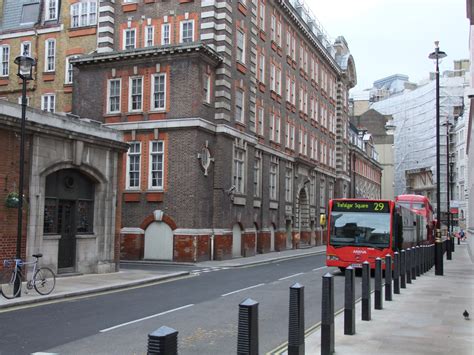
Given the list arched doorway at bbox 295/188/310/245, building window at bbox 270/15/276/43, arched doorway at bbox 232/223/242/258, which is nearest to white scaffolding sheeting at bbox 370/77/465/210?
arched doorway at bbox 295/188/310/245

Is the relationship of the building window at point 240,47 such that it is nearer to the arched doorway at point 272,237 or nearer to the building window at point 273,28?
the building window at point 273,28

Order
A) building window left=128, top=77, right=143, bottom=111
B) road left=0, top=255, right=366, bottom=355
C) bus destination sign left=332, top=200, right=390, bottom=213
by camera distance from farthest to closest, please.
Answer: building window left=128, top=77, right=143, bottom=111 < bus destination sign left=332, top=200, right=390, bottom=213 < road left=0, top=255, right=366, bottom=355

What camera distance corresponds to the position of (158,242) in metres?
30.3

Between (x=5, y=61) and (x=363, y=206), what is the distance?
30603 mm

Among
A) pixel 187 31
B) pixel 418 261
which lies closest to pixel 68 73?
pixel 187 31

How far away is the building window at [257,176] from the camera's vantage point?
120ft

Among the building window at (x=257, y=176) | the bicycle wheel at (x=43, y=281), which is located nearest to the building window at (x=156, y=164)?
the building window at (x=257, y=176)

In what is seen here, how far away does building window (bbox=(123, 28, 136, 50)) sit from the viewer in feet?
111

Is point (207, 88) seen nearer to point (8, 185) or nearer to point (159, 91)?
point (159, 91)

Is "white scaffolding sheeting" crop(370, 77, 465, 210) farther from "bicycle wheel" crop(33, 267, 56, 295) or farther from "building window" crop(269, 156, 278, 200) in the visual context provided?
"bicycle wheel" crop(33, 267, 56, 295)

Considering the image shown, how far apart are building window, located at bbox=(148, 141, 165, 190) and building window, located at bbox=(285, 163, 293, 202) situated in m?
14.7

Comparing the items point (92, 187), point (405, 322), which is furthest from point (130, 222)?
point (405, 322)

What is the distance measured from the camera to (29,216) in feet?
57.5

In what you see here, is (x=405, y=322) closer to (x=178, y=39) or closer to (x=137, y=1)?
(x=178, y=39)
